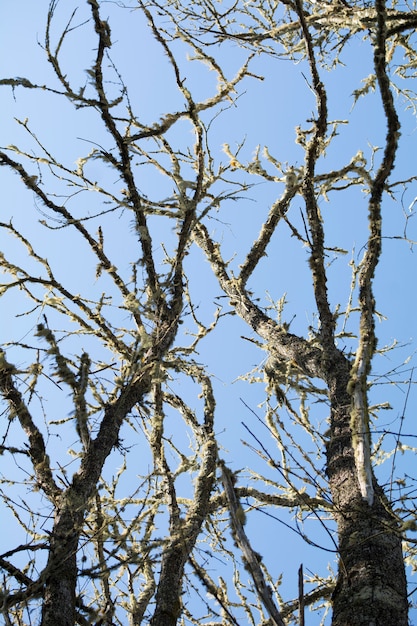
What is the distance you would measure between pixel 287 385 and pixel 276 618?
3.16 m

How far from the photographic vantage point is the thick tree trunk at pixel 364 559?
2.16 m

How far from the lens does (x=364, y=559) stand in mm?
2395

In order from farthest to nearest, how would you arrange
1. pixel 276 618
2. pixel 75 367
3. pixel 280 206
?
pixel 280 206
pixel 75 367
pixel 276 618

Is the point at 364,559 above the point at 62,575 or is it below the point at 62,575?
above

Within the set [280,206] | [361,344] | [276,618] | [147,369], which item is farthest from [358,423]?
[280,206]

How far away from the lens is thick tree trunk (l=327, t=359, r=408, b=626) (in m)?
2.16

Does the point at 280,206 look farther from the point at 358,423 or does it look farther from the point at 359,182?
the point at 358,423

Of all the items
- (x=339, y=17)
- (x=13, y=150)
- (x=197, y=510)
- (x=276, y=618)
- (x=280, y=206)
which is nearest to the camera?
(x=276, y=618)

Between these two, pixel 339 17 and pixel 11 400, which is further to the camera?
pixel 339 17

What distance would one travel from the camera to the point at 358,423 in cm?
254

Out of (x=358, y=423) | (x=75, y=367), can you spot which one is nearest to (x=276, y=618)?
(x=358, y=423)

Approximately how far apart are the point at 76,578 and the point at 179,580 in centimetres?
72

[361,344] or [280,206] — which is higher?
[280,206]

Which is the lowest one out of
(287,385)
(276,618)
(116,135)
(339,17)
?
(276,618)
